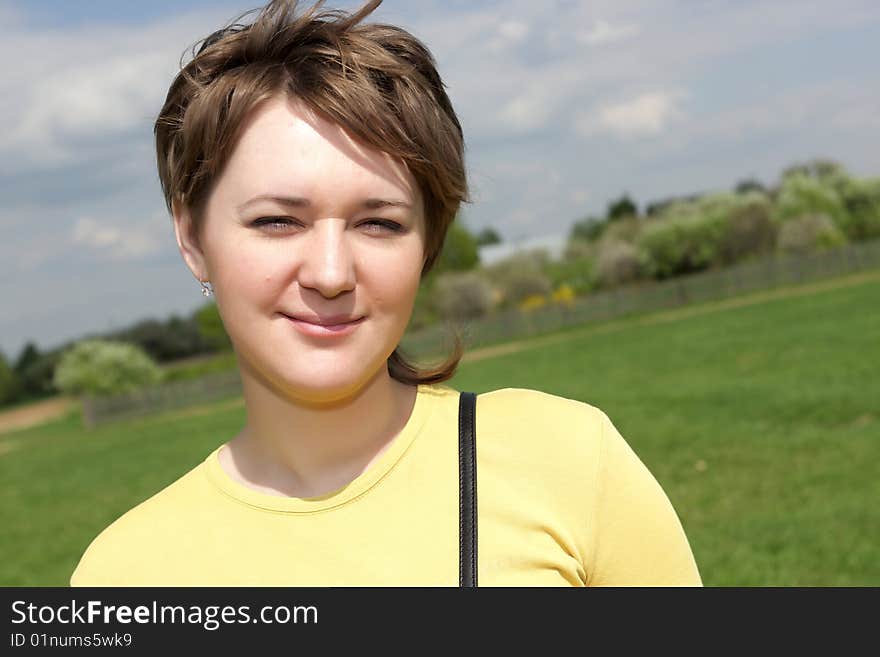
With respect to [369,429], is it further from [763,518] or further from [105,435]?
[105,435]

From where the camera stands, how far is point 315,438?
2053mm

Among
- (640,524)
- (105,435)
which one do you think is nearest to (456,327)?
(640,524)

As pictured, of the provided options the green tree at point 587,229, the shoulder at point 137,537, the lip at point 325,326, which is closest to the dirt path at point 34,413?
the green tree at point 587,229

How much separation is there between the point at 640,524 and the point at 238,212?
102 cm

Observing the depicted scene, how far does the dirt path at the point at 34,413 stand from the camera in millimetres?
50503

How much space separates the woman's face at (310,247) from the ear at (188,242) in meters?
0.12

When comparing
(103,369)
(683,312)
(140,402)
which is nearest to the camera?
(140,402)

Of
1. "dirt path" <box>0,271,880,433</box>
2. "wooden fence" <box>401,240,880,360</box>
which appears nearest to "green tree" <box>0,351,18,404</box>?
"dirt path" <box>0,271,880,433</box>

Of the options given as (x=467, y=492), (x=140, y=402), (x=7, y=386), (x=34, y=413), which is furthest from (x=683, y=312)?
(x=7, y=386)

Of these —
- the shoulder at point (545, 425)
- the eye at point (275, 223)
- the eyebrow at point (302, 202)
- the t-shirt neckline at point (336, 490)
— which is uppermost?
the eyebrow at point (302, 202)

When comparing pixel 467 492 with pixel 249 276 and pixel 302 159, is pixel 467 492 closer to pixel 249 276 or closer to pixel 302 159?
pixel 249 276

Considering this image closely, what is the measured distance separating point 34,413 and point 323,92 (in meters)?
58.5

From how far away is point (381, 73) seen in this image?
1874 mm

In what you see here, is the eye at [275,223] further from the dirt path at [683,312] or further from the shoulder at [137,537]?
the dirt path at [683,312]
